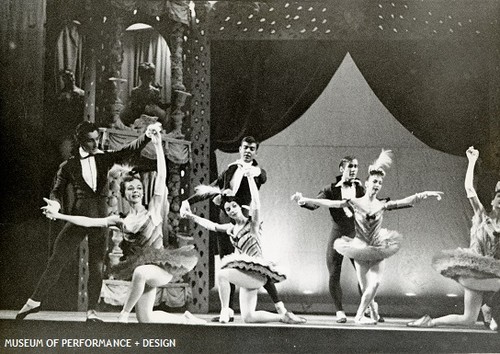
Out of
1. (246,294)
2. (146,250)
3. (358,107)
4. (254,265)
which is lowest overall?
(246,294)

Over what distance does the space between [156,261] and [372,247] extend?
1770mm

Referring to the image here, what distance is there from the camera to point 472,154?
5.07 metres

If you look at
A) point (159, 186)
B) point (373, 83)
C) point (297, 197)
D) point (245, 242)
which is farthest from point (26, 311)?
point (373, 83)

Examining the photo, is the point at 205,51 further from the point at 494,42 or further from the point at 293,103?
the point at 494,42

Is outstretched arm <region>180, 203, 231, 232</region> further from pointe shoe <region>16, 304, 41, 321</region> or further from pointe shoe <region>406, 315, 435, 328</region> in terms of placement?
pointe shoe <region>406, 315, 435, 328</region>

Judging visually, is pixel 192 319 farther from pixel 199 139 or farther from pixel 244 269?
pixel 199 139

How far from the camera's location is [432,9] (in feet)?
16.9

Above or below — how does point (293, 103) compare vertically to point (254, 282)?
above

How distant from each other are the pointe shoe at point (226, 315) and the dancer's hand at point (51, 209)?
62.4 inches

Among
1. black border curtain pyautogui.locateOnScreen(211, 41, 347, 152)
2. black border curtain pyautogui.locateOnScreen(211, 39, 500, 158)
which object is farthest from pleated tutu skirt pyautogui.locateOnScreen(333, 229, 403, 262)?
black border curtain pyautogui.locateOnScreen(211, 41, 347, 152)

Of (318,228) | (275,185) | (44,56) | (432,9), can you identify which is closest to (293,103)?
(275,185)

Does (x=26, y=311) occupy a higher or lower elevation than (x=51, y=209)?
lower

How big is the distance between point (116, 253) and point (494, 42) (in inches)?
143

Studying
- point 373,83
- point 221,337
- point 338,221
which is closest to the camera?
point 221,337
